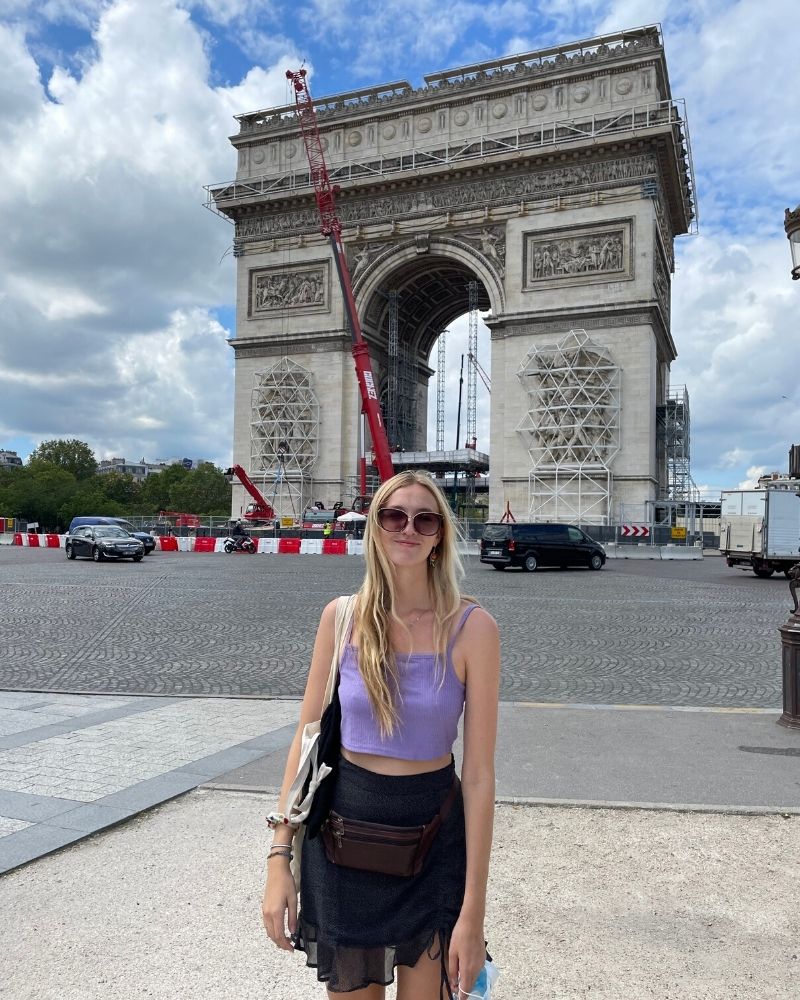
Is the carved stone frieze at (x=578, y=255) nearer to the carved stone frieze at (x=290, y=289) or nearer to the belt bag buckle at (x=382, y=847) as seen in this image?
the carved stone frieze at (x=290, y=289)

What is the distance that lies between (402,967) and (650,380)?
34678mm

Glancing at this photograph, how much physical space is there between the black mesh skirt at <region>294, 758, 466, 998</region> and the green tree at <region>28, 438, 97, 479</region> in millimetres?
95393

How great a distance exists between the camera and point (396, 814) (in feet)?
6.13

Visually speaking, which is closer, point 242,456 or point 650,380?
point 650,380

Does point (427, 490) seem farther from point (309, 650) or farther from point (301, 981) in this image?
point (309, 650)

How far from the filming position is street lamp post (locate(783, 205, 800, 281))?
7613 millimetres

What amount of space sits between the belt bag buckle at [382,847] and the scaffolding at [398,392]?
42241 millimetres

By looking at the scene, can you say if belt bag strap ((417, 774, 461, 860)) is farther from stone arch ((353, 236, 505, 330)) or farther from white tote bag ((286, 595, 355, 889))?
stone arch ((353, 236, 505, 330))

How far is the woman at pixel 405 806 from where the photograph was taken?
1.88m

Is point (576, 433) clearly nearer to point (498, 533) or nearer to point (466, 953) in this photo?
point (498, 533)

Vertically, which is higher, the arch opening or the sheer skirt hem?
the arch opening

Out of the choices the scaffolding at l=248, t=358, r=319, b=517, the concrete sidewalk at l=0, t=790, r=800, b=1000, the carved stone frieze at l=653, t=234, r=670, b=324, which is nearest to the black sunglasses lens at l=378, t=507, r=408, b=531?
the concrete sidewalk at l=0, t=790, r=800, b=1000

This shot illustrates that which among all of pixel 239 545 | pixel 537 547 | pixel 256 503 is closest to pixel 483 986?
pixel 537 547

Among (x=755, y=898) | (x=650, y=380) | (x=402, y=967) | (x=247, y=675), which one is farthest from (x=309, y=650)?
(x=650, y=380)
